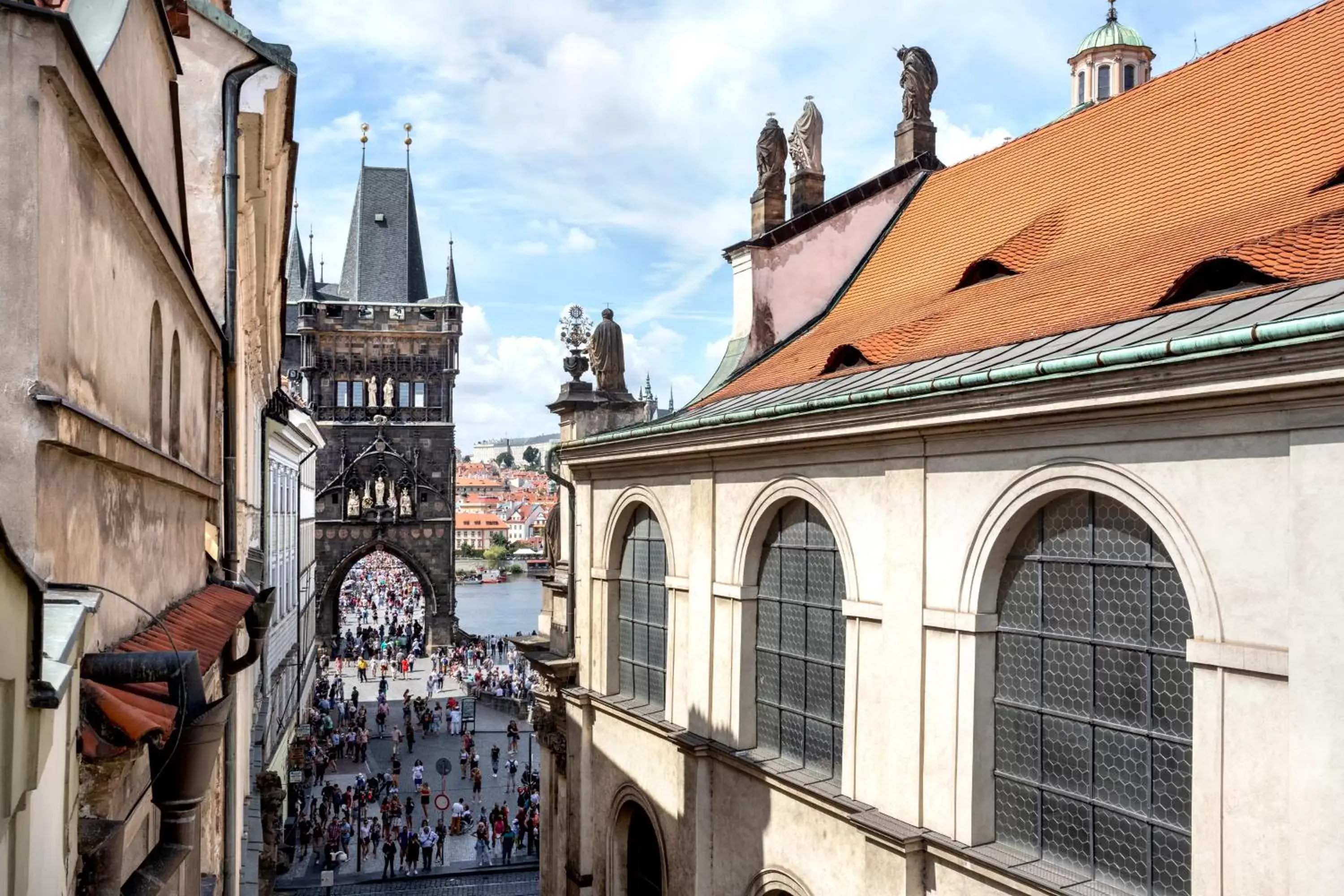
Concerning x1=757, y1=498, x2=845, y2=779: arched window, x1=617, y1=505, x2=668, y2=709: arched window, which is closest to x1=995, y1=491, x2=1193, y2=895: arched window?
x1=757, y1=498, x2=845, y2=779: arched window

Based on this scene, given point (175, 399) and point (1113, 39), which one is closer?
point (175, 399)

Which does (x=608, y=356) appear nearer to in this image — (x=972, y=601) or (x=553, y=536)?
(x=553, y=536)

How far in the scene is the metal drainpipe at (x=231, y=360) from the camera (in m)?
11.6

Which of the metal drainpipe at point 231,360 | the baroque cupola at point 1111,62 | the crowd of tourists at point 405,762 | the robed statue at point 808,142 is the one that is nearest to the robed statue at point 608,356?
the robed statue at point 808,142

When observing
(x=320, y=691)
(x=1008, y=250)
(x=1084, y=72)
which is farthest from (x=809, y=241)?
(x=1084, y=72)

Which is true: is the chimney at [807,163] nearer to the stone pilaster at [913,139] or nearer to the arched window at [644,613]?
the stone pilaster at [913,139]

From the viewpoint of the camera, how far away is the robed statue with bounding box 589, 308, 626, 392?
19.2m

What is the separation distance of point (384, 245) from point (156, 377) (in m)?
60.3

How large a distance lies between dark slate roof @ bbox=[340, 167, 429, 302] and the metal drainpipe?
53598mm

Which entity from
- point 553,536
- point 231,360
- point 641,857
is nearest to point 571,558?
point 553,536

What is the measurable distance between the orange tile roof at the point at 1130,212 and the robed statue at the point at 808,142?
3.95 metres

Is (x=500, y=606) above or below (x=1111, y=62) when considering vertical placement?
below

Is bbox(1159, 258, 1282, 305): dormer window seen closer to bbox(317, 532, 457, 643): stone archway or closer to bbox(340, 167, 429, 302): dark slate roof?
bbox(317, 532, 457, 643): stone archway

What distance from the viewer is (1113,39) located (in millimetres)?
51844
